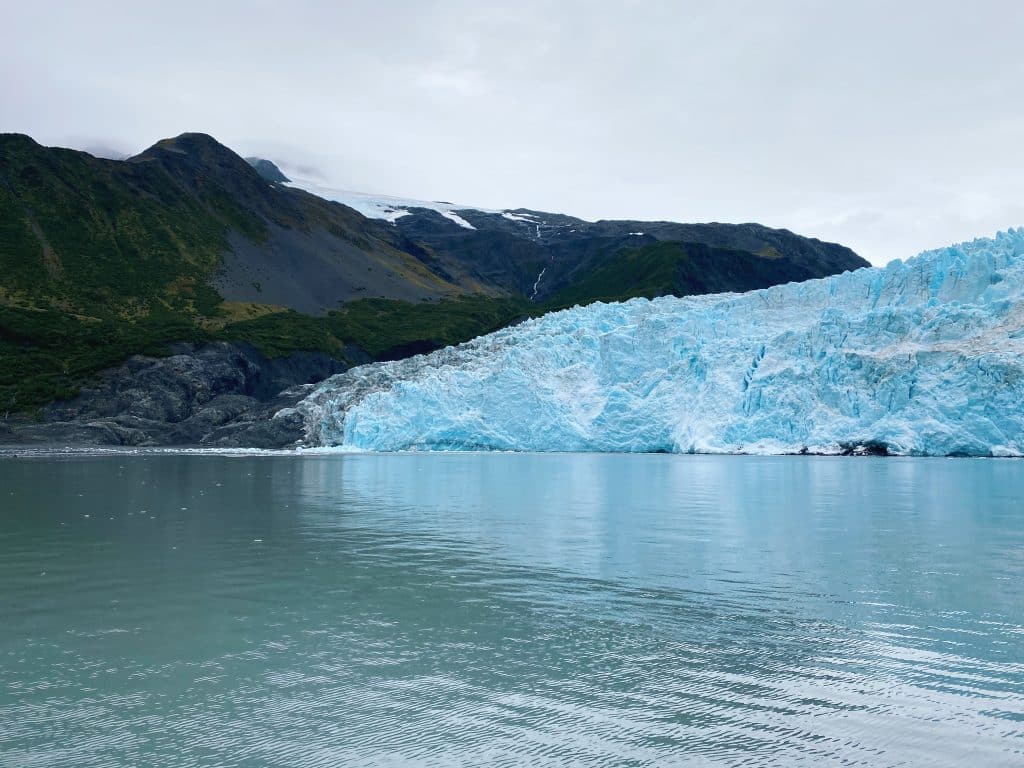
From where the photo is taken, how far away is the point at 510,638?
7828 mm

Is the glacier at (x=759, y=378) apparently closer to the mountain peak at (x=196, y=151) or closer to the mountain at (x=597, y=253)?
the mountain at (x=597, y=253)

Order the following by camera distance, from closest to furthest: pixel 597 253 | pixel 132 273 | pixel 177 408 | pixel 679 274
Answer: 1. pixel 177 408
2. pixel 132 273
3. pixel 679 274
4. pixel 597 253

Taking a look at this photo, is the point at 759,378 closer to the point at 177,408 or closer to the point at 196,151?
the point at 177,408

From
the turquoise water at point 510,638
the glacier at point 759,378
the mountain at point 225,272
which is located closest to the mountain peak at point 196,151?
the mountain at point 225,272

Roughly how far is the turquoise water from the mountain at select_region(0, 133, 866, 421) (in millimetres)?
54076

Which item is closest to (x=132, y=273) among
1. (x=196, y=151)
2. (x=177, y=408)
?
(x=177, y=408)

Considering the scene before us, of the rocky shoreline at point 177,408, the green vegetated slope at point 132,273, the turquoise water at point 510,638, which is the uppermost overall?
the green vegetated slope at point 132,273

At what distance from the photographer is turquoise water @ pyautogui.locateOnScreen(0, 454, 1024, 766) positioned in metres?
5.38

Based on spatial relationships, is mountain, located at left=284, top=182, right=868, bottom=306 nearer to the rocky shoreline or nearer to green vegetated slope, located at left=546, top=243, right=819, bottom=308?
green vegetated slope, located at left=546, top=243, right=819, bottom=308

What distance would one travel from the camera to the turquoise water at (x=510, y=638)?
17.7 feet

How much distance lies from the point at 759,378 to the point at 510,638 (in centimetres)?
3481

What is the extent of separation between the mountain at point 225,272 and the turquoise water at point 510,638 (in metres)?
54.1

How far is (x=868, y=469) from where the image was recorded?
32281 millimetres

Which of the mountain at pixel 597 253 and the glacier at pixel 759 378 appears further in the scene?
the mountain at pixel 597 253
